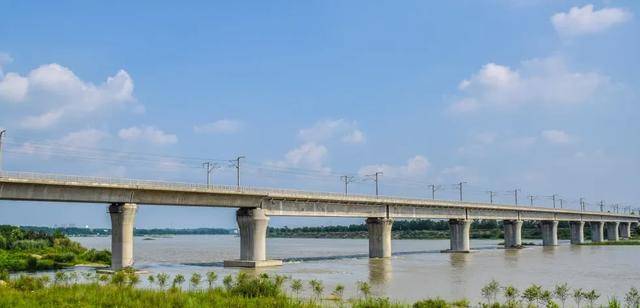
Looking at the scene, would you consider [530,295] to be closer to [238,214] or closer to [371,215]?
[238,214]

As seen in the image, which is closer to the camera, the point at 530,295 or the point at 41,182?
the point at 530,295

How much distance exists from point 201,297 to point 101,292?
5417 mm

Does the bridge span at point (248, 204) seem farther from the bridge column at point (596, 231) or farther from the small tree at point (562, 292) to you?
the bridge column at point (596, 231)

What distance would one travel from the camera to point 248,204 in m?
75.0

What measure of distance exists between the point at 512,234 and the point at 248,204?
3209 inches

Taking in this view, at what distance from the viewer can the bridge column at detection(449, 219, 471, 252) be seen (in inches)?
4520

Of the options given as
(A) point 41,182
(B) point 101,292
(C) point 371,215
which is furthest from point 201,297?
(C) point 371,215

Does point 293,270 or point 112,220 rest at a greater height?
point 112,220

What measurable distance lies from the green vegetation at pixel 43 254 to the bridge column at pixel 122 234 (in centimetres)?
1095

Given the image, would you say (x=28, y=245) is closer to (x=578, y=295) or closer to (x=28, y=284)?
(x=28, y=284)

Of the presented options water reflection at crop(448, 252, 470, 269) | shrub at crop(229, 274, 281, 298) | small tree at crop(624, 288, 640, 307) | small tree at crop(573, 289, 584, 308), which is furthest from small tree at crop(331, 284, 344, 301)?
water reflection at crop(448, 252, 470, 269)

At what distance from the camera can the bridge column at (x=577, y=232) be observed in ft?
543

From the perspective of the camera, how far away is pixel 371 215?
9450 centimetres

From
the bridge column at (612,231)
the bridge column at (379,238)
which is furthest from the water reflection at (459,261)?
the bridge column at (612,231)
